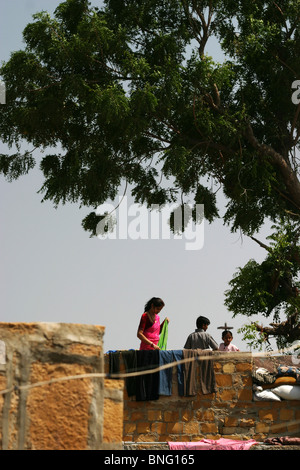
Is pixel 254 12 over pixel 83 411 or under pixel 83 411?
over

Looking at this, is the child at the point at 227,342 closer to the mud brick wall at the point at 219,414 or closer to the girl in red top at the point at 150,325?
the mud brick wall at the point at 219,414

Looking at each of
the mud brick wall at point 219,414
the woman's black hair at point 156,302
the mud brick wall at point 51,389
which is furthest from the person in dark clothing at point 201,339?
the mud brick wall at point 51,389

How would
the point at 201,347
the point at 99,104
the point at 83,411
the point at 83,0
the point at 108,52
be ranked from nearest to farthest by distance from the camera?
1. the point at 83,411
2. the point at 201,347
3. the point at 99,104
4. the point at 108,52
5. the point at 83,0

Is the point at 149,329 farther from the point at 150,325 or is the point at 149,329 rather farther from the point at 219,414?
the point at 219,414

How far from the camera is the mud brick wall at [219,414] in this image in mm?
10742

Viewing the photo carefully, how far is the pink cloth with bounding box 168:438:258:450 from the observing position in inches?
406

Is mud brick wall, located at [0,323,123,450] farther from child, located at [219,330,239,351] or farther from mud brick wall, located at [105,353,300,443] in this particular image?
child, located at [219,330,239,351]

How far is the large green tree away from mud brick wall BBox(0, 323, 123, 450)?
13.7 m

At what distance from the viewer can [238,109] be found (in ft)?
66.1

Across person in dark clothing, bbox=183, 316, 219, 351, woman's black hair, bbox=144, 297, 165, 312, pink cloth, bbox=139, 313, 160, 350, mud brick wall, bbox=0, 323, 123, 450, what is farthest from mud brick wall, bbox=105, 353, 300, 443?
mud brick wall, bbox=0, 323, 123, 450

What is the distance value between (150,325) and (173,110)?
398 inches
